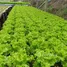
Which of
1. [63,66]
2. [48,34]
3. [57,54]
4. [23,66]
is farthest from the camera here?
[48,34]

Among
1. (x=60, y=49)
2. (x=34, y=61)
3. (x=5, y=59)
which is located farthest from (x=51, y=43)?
(x=5, y=59)

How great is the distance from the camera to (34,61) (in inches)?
209

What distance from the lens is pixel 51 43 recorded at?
6262mm

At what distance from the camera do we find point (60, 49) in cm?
573

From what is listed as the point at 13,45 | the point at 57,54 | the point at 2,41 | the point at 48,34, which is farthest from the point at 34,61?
the point at 48,34

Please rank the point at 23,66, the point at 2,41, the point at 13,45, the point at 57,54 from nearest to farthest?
Result: the point at 23,66
the point at 57,54
the point at 13,45
the point at 2,41

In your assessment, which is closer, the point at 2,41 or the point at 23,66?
the point at 23,66

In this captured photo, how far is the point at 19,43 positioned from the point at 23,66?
4.77 ft

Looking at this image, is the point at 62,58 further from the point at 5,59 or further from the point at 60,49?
the point at 5,59

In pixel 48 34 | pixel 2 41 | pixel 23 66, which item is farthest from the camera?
pixel 48 34

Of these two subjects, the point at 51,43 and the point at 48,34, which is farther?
the point at 48,34

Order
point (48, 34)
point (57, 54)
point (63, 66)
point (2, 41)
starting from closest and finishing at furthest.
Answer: point (63, 66)
point (57, 54)
point (2, 41)
point (48, 34)

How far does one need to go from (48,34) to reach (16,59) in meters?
2.70

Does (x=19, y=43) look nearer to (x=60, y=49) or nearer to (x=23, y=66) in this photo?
(x=60, y=49)
